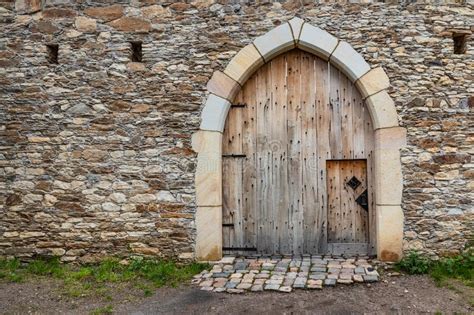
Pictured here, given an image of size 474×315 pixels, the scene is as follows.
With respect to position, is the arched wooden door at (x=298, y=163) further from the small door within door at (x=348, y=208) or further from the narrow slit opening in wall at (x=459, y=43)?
the narrow slit opening in wall at (x=459, y=43)

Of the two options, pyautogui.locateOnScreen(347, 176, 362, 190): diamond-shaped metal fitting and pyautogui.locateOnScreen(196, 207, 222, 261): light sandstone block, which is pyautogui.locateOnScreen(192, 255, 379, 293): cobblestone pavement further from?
pyautogui.locateOnScreen(347, 176, 362, 190): diamond-shaped metal fitting

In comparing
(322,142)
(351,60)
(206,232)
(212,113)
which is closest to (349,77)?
(351,60)

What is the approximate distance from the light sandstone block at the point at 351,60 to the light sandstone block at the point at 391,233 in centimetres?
156

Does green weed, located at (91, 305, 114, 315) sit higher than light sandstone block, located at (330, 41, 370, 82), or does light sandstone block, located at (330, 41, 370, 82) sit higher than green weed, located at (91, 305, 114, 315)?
light sandstone block, located at (330, 41, 370, 82)

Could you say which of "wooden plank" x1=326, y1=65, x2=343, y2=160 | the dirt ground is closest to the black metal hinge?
"wooden plank" x1=326, y1=65, x2=343, y2=160

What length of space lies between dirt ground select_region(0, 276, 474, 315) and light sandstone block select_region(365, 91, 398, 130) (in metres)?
1.71

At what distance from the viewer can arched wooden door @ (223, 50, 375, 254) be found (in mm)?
4797

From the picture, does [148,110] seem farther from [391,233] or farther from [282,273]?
[391,233]

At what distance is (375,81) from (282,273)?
2377 millimetres

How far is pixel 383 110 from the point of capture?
14.8 feet

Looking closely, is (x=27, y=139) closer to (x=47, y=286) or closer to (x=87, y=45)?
(x=87, y=45)

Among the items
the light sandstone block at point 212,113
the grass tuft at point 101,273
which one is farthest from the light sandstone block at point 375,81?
the grass tuft at point 101,273

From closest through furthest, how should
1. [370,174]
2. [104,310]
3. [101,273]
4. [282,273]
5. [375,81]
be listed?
[104,310], [282,273], [101,273], [375,81], [370,174]

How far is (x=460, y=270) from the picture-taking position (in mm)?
4219
